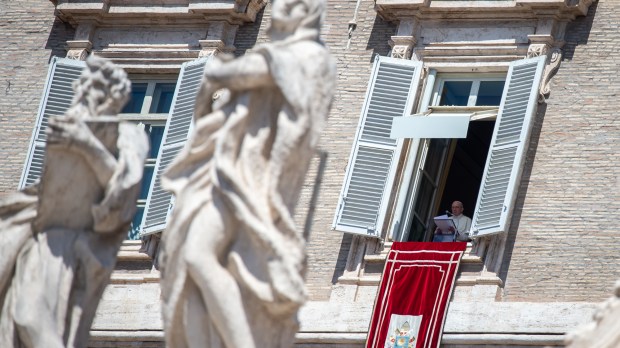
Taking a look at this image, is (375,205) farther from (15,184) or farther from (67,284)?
(67,284)

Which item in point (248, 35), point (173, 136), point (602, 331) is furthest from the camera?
point (248, 35)

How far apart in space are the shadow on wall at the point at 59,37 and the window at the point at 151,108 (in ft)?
3.22

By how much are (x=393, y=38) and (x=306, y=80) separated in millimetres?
11944

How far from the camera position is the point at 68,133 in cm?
1530

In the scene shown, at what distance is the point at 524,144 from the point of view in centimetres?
2523

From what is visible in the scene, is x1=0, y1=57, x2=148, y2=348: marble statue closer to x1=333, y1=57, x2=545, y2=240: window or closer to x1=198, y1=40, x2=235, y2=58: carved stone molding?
x1=333, y1=57, x2=545, y2=240: window

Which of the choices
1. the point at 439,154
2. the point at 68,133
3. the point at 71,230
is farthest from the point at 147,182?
the point at 68,133

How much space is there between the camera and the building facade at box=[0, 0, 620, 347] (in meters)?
25.0

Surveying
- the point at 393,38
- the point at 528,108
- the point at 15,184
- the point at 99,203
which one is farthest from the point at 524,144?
the point at 99,203

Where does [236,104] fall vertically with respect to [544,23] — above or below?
below

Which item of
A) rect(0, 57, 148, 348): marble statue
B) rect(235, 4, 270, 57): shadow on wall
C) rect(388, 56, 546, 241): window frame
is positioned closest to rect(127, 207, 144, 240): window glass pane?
rect(235, 4, 270, 57): shadow on wall

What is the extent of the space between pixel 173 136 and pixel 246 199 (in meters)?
12.5

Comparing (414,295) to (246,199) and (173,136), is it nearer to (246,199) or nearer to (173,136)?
(173,136)

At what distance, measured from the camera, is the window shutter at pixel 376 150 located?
25609 mm
